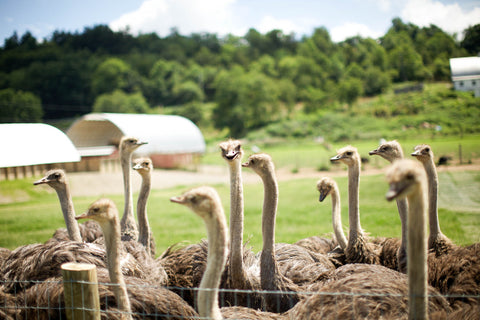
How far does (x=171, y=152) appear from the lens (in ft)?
85.9

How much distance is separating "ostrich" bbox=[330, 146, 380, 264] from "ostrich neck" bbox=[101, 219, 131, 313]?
2.71m

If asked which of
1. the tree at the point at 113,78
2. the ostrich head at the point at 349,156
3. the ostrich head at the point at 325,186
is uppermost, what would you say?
the tree at the point at 113,78

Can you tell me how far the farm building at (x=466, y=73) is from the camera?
11.2 m

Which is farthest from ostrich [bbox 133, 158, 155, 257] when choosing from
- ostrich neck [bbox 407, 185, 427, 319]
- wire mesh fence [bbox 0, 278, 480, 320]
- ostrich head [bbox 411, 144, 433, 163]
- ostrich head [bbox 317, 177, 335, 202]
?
ostrich neck [bbox 407, 185, 427, 319]

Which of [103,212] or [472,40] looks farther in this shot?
[472,40]

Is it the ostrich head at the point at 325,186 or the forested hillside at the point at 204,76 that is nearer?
the ostrich head at the point at 325,186

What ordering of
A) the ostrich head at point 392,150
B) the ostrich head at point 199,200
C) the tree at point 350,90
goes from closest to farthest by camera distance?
the ostrich head at point 199,200 < the ostrich head at point 392,150 < the tree at point 350,90

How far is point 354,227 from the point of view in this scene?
16.6 ft

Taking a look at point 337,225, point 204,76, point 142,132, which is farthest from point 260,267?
point 204,76

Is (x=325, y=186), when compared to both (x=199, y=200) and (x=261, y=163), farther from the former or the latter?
(x=199, y=200)

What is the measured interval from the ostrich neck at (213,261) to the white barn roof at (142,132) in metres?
→ 21.3

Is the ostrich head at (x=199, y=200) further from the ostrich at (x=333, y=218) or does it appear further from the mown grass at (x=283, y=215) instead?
the mown grass at (x=283, y=215)

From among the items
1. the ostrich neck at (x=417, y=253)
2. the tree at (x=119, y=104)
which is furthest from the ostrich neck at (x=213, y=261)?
the tree at (x=119, y=104)

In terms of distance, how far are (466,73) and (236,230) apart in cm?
984
